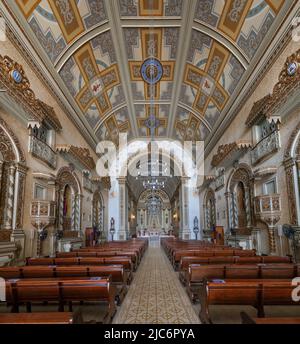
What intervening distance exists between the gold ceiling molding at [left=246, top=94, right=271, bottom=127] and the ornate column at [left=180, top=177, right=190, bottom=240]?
1087 cm

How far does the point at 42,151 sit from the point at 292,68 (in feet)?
23.8

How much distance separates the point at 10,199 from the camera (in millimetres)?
5855

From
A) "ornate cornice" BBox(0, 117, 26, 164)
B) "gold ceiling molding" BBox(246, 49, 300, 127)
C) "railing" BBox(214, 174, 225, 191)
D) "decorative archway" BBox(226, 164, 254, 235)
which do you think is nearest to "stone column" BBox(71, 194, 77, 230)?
"ornate cornice" BBox(0, 117, 26, 164)

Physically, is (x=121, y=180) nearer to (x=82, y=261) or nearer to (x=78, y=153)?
(x=78, y=153)

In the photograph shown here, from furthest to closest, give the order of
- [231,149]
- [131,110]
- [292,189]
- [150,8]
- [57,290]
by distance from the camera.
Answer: [131,110]
[231,149]
[150,8]
[292,189]
[57,290]

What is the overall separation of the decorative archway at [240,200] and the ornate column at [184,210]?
763cm

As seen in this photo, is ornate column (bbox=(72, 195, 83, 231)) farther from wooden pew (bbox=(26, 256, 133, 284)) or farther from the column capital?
the column capital

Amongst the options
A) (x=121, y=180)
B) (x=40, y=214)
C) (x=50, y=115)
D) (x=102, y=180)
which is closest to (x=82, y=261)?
(x=40, y=214)

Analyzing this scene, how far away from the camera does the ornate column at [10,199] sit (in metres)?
5.75

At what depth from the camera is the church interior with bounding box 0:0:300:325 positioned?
134 inches

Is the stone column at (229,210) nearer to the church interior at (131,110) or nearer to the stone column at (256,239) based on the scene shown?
the church interior at (131,110)

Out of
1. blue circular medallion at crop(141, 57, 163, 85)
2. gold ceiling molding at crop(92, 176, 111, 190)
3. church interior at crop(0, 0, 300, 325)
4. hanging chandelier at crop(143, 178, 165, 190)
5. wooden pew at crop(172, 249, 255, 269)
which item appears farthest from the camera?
hanging chandelier at crop(143, 178, 165, 190)

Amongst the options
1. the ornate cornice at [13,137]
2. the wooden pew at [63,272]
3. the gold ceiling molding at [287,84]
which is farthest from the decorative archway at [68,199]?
the gold ceiling molding at [287,84]

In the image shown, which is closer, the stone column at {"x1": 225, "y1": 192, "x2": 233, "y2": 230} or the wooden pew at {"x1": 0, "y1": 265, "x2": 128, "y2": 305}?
the wooden pew at {"x1": 0, "y1": 265, "x2": 128, "y2": 305}
